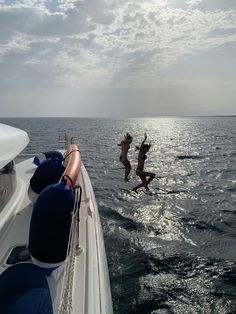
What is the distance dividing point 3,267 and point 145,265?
451cm

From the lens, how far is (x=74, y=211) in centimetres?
418

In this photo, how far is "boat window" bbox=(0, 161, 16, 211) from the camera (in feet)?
20.4

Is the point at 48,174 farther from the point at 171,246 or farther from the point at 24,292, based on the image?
the point at 171,246

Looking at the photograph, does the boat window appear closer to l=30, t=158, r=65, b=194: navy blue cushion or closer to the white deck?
the white deck

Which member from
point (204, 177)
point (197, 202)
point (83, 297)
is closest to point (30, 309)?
point (83, 297)

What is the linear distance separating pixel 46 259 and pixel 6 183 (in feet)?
10.0

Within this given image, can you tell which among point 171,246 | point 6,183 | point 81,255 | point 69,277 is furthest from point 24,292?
point 171,246

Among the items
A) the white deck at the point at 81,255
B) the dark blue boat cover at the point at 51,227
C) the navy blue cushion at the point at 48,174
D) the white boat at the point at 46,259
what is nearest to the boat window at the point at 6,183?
the white boat at the point at 46,259

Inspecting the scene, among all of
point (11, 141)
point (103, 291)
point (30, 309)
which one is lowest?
point (103, 291)

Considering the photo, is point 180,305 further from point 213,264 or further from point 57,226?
point 57,226

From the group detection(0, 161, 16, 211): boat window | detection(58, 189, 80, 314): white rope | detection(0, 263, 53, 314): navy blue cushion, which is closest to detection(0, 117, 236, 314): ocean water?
detection(58, 189, 80, 314): white rope

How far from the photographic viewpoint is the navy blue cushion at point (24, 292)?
9.07 feet

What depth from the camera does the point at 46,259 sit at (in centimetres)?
402

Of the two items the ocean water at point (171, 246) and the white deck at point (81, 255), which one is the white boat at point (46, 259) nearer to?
the white deck at point (81, 255)
